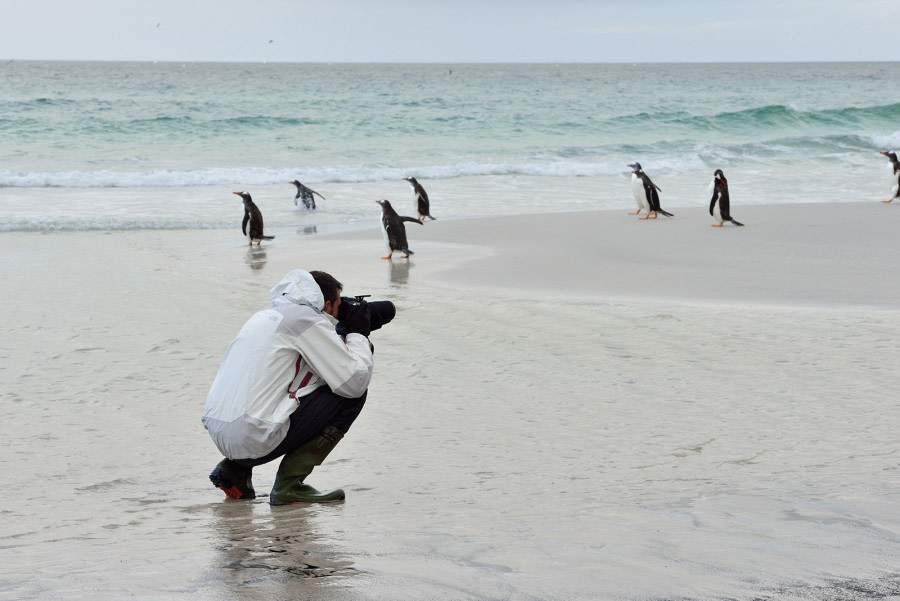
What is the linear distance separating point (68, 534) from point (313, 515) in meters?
0.77

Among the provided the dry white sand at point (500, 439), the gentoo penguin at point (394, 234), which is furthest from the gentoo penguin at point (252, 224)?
the gentoo penguin at point (394, 234)

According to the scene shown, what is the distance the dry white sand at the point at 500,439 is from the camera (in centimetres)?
275

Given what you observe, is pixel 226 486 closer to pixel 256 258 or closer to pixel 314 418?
pixel 314 418

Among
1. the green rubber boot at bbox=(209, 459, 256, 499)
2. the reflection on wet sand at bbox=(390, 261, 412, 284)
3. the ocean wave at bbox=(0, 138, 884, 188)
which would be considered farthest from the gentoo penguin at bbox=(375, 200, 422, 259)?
the ocean wave at bbox=(0, 138, 884, 188)

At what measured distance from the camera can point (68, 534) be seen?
10.8ft

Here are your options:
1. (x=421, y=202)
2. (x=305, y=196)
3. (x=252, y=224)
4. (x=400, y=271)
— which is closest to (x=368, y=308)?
(x=400, y=271)

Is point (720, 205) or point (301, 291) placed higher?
point (301, 291)

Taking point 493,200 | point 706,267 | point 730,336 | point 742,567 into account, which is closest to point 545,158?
point 493,200

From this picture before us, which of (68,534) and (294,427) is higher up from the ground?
(294,427)

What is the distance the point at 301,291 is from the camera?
3.54 m

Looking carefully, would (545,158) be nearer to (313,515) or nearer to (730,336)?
(730,336)

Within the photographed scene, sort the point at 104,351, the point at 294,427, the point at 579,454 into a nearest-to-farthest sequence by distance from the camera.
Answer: the point at 294,427
the point at 579,454
the point at 104,351

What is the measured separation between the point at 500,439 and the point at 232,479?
1263 mm

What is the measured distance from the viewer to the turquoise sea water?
49.9ft
